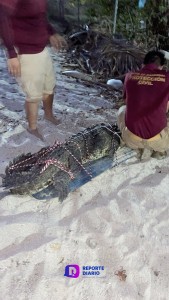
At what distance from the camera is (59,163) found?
10.4 feet

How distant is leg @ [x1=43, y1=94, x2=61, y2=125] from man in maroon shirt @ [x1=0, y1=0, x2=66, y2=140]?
0.23ft

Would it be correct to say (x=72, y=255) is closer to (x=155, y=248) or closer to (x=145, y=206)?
(x=155, y=248)

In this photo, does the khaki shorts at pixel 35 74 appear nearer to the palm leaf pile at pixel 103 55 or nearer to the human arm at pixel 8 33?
the human arm at pixel 8 33

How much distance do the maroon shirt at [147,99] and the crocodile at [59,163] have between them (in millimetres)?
396

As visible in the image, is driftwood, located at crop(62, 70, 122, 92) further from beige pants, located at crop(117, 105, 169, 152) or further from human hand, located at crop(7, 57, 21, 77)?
human hand, located at crop(7, 57, 21, 77)

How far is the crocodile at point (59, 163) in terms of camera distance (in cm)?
301

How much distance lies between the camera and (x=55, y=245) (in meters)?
2.56

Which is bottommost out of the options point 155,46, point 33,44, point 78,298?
point 78,298

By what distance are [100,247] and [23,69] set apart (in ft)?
6.13

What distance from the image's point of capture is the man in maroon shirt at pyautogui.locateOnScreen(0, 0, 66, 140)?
3.13 m

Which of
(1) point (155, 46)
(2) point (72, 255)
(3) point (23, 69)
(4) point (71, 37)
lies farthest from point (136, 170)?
(4) point (71, 37)

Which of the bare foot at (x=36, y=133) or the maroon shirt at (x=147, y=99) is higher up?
the maroon shirt at (x=147, y=99)

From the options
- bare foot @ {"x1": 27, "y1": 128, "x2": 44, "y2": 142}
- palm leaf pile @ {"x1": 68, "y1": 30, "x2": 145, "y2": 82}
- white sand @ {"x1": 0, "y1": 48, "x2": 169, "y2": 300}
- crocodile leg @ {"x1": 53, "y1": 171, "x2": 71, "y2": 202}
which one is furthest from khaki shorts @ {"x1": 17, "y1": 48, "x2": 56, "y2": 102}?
palm leaf pile @ {"x1": 68, "y1": 30, "x2": 145, "y2": 82}

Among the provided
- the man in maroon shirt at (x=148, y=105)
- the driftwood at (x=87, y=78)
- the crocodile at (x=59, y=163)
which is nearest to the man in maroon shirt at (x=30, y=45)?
the crocodile at (x=59, y=163)
